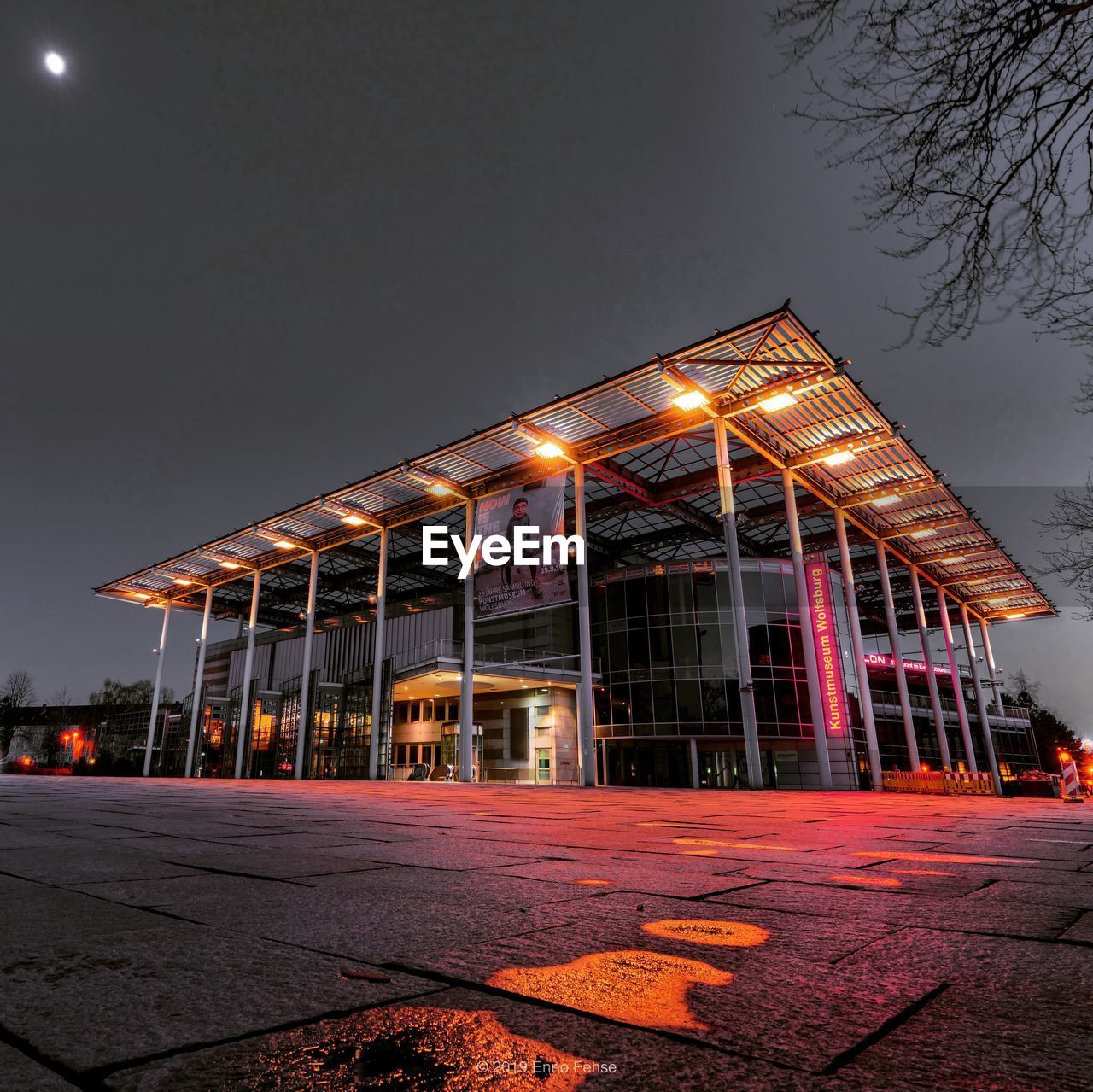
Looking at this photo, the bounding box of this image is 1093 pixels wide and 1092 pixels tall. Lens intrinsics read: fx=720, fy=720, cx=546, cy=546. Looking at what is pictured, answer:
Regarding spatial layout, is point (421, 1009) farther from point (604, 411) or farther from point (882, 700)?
point (882, 700)

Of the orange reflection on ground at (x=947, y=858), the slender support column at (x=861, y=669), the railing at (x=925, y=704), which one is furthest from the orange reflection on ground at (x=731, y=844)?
the railing at (x=925, y=704)

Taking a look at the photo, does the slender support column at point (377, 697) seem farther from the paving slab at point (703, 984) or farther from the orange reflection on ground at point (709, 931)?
the paving slab at point (703, 984)

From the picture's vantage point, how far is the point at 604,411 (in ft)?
71.8

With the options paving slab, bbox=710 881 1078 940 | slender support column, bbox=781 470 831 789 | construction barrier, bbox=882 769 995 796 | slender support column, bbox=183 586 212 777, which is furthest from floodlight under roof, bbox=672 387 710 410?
slender support column, bbox=183 586 212 777

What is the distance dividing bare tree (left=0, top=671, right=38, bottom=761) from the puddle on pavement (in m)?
56.0

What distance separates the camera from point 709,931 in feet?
6.86

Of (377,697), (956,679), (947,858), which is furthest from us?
(956,679)

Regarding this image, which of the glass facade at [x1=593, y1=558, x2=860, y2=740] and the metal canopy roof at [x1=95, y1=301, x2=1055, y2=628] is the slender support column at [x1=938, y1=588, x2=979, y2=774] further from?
the glass facade at [x1=593, y1=558, x2=860, y2=740]

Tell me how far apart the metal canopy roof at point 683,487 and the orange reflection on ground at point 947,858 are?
603 inches

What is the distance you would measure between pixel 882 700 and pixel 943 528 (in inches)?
784

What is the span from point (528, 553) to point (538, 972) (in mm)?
20855

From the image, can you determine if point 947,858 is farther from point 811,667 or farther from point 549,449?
point 549,449

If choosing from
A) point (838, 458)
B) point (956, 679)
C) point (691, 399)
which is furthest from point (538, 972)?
point (956, 679)

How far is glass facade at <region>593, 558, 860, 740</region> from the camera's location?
32438 mm
